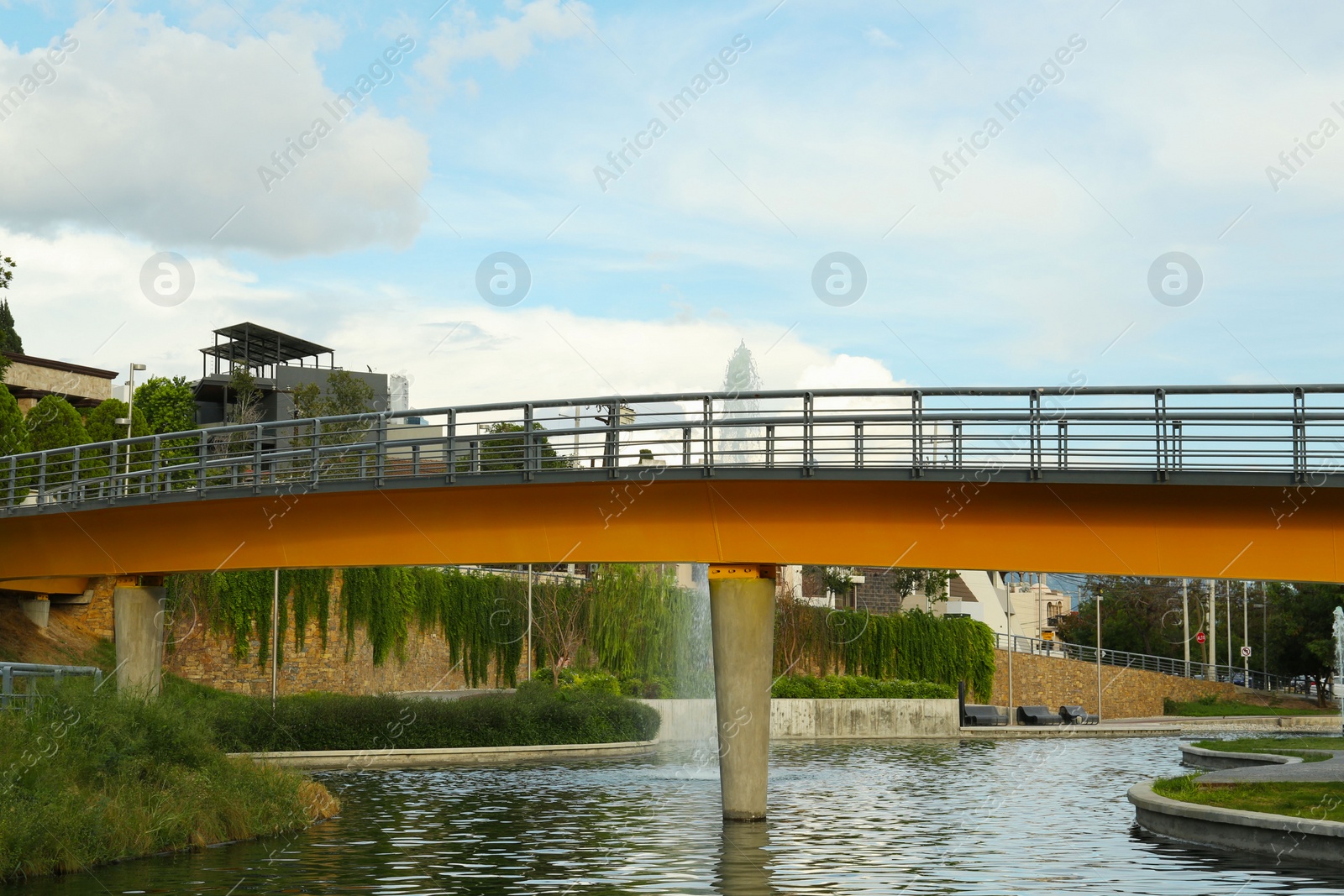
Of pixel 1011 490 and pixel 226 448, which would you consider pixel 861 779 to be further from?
pixel 226 448

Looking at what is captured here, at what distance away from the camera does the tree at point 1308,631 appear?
274 ft

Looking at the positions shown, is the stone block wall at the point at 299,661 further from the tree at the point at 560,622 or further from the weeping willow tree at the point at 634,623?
the weeping willow tree at the point at 634,623

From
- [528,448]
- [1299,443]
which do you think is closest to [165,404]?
[528,448]

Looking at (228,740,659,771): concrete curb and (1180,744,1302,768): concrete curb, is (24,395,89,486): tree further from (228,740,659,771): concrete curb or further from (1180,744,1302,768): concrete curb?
(1180,744,1302,768): concrete curb

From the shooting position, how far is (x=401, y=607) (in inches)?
2370

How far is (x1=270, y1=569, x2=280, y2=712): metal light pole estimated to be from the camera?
51866 mm

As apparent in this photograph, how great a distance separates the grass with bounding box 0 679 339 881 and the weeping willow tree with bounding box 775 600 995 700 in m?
50.3

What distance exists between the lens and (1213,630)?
350 ft

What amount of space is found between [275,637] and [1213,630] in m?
77.9

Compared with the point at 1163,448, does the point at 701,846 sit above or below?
below

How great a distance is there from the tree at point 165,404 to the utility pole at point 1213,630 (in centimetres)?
6760

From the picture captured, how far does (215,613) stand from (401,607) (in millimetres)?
9646

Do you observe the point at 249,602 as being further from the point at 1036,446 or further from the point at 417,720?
the point at 1036,446

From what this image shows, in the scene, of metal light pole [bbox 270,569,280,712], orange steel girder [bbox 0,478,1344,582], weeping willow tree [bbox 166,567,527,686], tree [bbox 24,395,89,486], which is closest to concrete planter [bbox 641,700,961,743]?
weeping willow tree [bbox 166,567,527,686]
